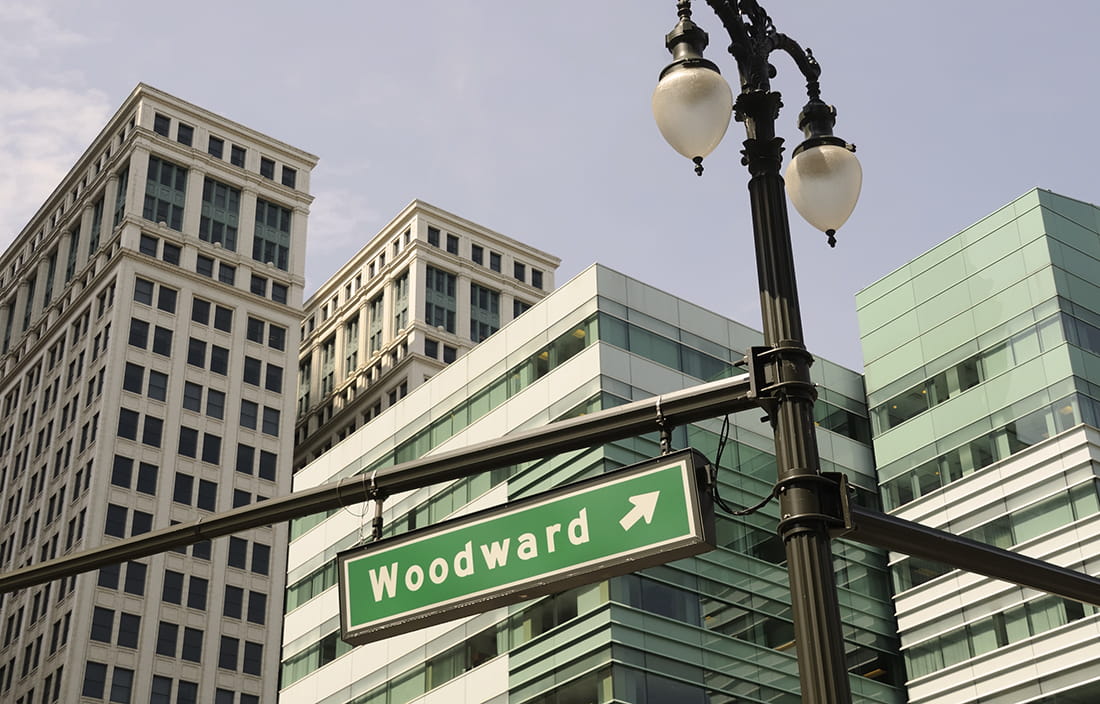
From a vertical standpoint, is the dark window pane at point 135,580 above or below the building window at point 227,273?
below

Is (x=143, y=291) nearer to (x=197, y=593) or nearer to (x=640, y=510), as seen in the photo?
(x=197, y=593)

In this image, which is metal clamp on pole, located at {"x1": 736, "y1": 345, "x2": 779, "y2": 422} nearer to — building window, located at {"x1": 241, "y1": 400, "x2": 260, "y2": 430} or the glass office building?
the glass office building

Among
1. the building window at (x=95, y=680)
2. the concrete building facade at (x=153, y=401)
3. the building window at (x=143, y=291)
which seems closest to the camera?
the building window at (x=95, y=680)

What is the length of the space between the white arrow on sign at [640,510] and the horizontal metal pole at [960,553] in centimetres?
97

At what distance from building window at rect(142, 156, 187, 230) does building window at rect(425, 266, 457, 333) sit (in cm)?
2355

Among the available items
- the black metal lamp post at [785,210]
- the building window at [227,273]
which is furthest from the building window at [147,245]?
the black metal lamp post at [785,210]

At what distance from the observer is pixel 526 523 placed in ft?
24.4

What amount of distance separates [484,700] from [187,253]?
225 ft

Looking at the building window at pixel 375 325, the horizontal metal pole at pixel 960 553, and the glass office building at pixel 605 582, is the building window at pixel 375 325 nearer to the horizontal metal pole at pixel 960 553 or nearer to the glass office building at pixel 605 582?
the glass office building at pixel 605 582

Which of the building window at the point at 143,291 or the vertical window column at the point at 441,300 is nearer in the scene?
the building window at the point at 143,291

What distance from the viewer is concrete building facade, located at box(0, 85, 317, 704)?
88.4 metres

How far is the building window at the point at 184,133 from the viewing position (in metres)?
108

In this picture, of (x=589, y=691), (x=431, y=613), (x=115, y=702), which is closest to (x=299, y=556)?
(x=589, y=691)

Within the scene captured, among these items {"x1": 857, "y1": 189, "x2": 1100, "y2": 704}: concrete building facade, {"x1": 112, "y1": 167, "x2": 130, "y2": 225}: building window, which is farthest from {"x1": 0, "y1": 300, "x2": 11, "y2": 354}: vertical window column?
{"x1": 857, "y1": 189, "x2": 1100, "y2": 704}: concrete building facade
